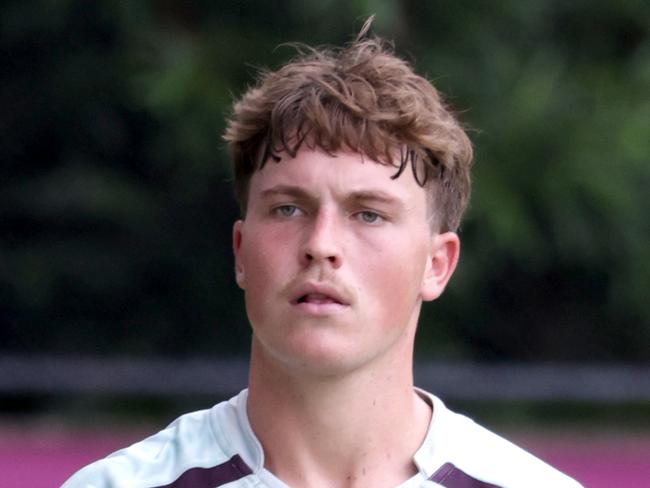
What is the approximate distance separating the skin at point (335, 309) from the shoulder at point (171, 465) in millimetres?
76

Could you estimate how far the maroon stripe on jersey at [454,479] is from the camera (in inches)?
101

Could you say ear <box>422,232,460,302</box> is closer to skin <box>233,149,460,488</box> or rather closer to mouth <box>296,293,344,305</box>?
skin <box>233,149,460,488</box>

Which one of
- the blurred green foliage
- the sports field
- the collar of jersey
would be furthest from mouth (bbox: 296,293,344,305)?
the blurred green foliage

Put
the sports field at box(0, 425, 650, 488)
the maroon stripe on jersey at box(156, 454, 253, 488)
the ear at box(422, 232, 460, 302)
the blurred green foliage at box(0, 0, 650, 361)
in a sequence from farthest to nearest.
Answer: the blurred green foliage at box(0, 0, 650, 361) → the sports field at box(0, 425, 650, 488) → the ear at box(422, 232, 460, 302) → the maroon stripe on jersey at box(156, 454, 253, 488)

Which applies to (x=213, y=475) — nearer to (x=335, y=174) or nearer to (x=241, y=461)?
(x=241, y=461)

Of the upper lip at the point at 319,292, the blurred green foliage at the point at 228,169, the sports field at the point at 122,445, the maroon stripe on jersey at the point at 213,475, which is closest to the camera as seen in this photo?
the upper lip at the point at 319,292

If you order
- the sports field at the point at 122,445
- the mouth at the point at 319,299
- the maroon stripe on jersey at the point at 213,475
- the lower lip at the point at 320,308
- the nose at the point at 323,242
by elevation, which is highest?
the sports field at the point at 122,445

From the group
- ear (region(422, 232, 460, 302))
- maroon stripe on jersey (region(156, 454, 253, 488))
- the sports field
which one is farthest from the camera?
the sports field

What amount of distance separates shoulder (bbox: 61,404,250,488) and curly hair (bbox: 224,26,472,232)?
0.42 meters

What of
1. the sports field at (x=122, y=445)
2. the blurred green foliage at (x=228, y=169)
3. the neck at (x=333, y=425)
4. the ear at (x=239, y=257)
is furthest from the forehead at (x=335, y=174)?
the blurred green foliage at (x=228, y=169)

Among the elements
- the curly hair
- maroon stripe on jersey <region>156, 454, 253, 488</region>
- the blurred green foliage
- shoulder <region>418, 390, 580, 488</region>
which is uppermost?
the blurred green foliage

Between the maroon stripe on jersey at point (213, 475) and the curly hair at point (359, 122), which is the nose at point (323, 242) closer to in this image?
the curly hair at point (359, 122)

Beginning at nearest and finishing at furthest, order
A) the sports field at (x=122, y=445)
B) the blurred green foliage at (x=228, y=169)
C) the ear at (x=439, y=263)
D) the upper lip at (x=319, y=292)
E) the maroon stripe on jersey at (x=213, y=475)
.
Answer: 1. the upper lip at (x=319, y=292)
2. the maroon stripe on jersey at (x=213, y=475)
3. the ear at (x=439, y=263)
4. the sports field at (x=122, y=445)
5. the blurred green foliage at (x=228, y=169)

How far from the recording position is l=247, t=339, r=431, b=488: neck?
8.37 ft
